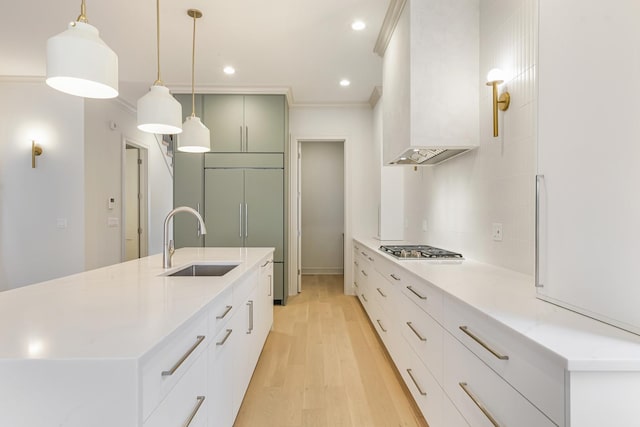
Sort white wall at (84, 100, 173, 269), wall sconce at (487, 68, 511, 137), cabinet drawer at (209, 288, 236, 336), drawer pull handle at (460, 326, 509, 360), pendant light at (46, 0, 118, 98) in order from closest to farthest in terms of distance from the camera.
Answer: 1. drawer pull handle at (460, 326, 509, 360)
2. pendant light at (46, 0, 118, 98)
3. cabinet drawer at (209, 288, 236, 336)
4. wall sconce at (487, 68, 511, 137)
5. white wall at (84, 100, 173, 269)

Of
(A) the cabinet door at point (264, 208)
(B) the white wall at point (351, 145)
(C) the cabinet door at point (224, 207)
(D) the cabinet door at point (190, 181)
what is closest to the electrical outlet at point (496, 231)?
(A) the cabinet door at point (264, 208)

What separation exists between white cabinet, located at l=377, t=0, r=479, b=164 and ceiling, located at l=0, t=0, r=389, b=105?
56cm

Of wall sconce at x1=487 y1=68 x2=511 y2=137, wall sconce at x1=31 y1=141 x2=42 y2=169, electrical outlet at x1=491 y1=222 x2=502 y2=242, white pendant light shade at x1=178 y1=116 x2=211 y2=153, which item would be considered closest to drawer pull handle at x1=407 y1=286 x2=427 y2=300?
electrical outlet at x1=491 y1=222 x2=502 y2=242

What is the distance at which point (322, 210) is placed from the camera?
682 cm

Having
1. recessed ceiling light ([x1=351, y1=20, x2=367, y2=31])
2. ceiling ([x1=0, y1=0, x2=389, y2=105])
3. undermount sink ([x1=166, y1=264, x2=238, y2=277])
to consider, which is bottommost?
undermount sink ([x1=166, y1=264, x2=238, y2=277])

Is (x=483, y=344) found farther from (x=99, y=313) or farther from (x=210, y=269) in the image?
(x=210, y=269)

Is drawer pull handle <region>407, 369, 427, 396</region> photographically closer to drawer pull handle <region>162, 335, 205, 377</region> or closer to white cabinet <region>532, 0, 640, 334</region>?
white cabinet <region>532, 0, 640, 334</region>

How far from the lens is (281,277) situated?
4430mm

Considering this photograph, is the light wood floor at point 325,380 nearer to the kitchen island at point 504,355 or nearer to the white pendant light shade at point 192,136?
the kitchen island at point 504,355

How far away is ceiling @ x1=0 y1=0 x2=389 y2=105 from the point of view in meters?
2.73

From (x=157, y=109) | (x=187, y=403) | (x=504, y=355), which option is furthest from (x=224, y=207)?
(x=504, y=355)

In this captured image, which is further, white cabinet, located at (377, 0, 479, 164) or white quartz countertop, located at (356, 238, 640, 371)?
white cabinet, located at (377, 0, 479, 164)

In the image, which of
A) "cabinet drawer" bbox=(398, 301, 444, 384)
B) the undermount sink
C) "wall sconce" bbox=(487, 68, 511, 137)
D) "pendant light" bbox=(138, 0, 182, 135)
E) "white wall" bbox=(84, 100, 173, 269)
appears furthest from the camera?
"white wall" bbox=(84, 100, 173, 269)

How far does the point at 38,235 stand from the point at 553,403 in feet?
17.8
